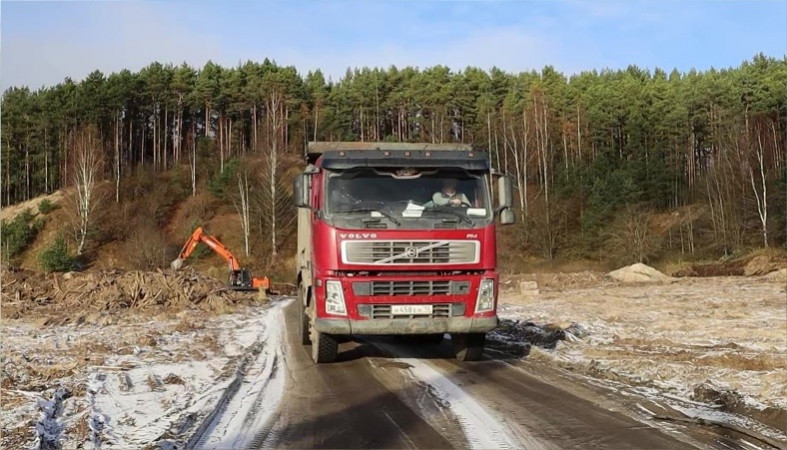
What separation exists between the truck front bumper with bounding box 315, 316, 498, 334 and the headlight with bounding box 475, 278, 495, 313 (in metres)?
0.18

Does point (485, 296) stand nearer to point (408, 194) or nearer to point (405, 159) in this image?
point (408, 194)

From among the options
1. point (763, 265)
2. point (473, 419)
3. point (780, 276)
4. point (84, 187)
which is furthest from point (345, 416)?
point (84, 187)

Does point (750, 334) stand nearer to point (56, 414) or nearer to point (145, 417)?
point (145, 417)

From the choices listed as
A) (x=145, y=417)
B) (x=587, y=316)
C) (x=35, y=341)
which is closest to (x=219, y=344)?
(x=35, y=341)

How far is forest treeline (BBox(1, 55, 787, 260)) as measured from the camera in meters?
44.0

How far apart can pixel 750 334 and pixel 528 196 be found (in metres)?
40.3

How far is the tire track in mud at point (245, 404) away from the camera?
527cm

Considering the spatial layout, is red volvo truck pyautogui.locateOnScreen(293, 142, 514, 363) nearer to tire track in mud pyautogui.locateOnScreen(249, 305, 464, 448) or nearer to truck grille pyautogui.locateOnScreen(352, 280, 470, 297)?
truck grille pyautogui.locateOnScreen(352, 280, 470, 297)

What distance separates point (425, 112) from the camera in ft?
213

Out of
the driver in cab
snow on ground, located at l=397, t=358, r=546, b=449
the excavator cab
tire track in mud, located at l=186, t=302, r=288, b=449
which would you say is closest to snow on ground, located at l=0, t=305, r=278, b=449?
tire track in mud, located at l=186, t=302, r=288, b=449

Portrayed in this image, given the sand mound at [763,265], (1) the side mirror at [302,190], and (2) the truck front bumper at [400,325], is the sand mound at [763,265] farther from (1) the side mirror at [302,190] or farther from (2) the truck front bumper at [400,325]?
(1) the side mirror at [302,190]

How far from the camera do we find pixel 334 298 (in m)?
8.10

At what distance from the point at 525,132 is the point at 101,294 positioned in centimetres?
4062

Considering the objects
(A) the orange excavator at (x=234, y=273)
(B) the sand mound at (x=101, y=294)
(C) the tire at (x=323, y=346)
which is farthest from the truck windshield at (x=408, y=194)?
(A) the orange excavator at (x=234, y=273)
